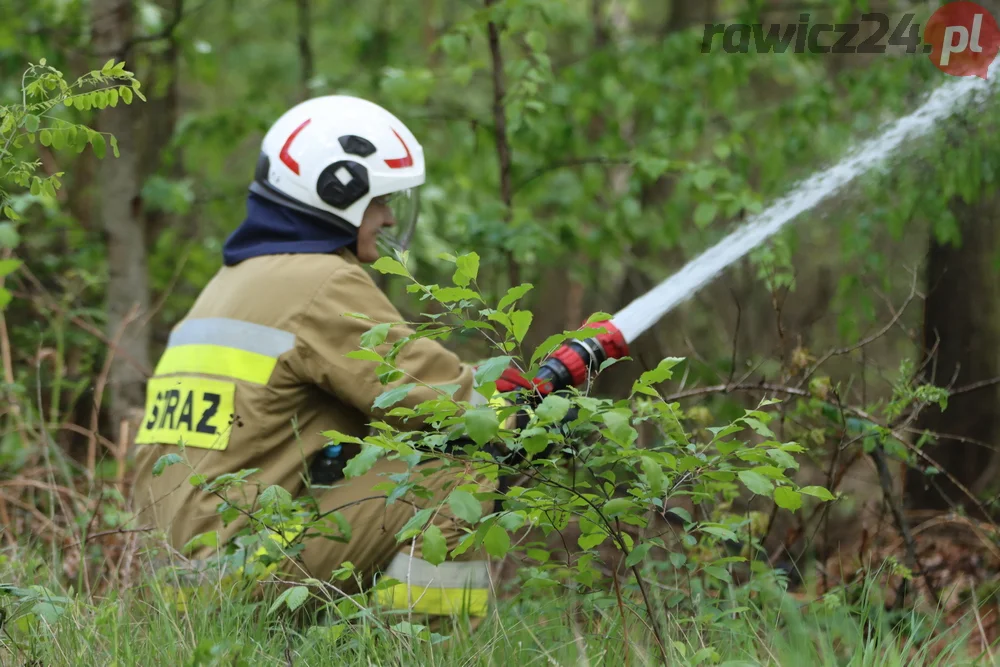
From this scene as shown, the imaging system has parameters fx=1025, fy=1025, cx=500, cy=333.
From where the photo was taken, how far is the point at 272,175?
3396mm

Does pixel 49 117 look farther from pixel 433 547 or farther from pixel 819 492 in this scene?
pixel 819 492

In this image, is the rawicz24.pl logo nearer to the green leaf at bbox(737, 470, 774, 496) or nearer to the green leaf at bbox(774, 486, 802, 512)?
the green leaf at bbox(774, 486, 802, 512)

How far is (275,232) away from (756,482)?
1973 millimetres

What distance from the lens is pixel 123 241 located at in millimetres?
4766

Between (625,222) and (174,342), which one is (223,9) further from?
(174,342)

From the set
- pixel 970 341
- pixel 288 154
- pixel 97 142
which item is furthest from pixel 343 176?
pixel 970 341

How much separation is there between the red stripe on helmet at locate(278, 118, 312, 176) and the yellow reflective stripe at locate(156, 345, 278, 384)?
66cm

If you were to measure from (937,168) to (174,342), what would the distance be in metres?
2.85

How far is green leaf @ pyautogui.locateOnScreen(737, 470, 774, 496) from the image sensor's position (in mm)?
1951

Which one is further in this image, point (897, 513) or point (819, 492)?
point (897, 513)

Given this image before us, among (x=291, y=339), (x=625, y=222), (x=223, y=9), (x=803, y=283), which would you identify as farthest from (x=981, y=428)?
(x=223, y=9)

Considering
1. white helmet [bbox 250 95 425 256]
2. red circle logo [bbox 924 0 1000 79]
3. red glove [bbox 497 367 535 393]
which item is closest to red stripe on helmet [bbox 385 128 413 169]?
white helmet [bbox 250 95 425 256]

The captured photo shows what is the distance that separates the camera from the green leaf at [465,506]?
6.26 ft

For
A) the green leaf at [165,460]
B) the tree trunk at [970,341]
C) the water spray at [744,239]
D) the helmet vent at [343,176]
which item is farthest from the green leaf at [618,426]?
Result: the tree trunk at [970,341]
